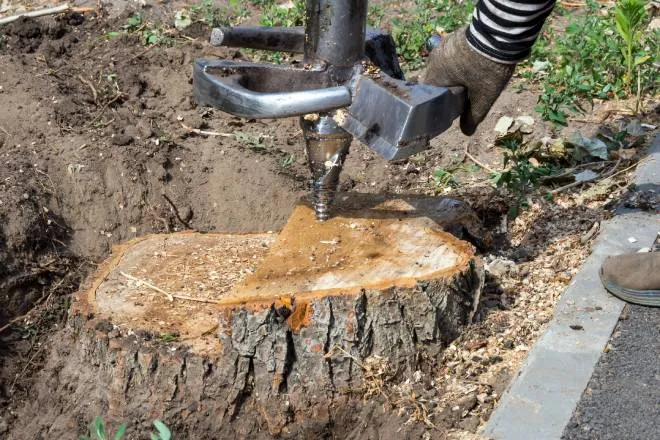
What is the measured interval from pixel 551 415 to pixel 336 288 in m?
0.86

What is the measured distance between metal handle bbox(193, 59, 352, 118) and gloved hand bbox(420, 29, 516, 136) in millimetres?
392

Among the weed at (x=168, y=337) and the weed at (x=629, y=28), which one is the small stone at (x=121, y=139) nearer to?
the weed at (x=168, y=337)

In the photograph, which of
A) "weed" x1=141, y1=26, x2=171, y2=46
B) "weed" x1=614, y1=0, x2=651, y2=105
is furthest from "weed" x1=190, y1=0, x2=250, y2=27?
"weed" x1=614, y1=0, x2=651, y2=105

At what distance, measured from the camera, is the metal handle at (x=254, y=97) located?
3.29 metres

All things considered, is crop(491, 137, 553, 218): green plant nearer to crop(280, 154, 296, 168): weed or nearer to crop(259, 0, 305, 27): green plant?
crop(280, 154, 296, 168): weed

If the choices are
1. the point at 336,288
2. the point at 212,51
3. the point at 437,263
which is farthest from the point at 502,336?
→ the point at 212,51

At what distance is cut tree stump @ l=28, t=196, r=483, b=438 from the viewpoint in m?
3.47

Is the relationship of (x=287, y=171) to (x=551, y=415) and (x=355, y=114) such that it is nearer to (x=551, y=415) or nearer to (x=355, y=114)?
(x=355, y=114)

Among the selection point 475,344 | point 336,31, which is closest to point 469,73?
point 336,31

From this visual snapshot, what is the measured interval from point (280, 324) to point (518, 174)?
6.15 ft

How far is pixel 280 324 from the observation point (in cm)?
347

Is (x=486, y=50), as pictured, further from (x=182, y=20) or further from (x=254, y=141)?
(x=182, y=20)

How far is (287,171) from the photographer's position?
211 inches

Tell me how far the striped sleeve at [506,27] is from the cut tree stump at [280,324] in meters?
0.78
